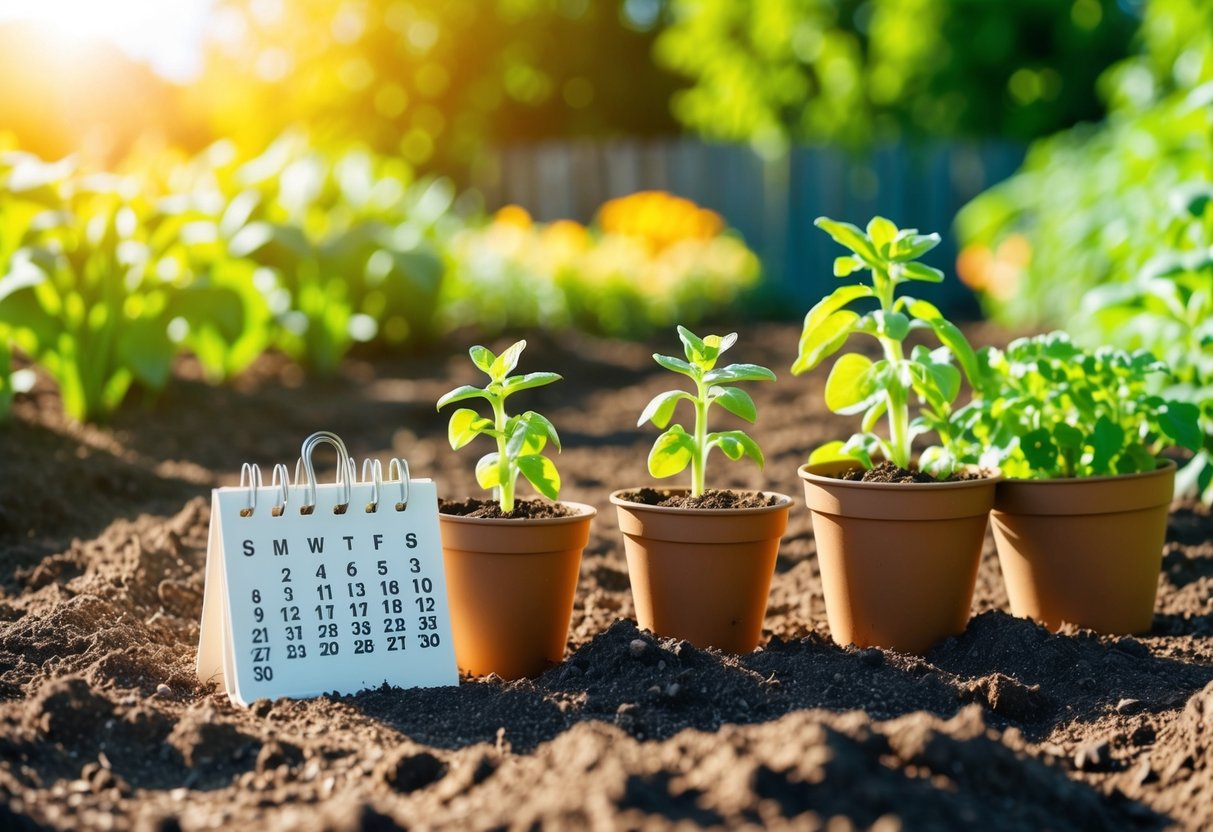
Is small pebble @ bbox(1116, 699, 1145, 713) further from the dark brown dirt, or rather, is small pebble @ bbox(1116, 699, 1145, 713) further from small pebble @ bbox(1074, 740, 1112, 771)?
small pebble @ bbox(1074, 740, 1112, 771)

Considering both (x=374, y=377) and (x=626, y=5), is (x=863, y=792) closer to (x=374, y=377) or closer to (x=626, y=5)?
(x=374, y=377)

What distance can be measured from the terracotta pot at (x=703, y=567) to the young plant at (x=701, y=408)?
0.09 metres

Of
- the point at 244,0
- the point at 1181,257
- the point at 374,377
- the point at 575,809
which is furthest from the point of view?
the point at 244,0

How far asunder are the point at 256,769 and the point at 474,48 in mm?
15889

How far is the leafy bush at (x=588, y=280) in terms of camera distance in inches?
315

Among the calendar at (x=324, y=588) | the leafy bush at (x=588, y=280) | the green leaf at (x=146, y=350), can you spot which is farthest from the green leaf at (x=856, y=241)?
the leafy bush at (x=588, y=280)

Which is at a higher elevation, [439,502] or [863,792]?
[439,502]

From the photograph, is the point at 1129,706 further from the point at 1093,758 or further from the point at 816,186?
the point at 816,186

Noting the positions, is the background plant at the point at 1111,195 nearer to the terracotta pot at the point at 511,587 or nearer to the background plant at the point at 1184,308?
the background plant at the point at 1184,308

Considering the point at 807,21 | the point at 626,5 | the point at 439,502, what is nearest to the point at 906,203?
the point at 807,21

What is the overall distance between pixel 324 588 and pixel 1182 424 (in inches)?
68.5

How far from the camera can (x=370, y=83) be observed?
16.2 metres

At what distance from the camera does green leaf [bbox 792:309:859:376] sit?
→ 2337 mm

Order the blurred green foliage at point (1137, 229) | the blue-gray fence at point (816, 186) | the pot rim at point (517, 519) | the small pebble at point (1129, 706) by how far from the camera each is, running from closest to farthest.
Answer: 1. the small pebble at point (1129, 706)
2. the pot rim at point (517, 519)
3. the blurred green foliage at point (1137, 229)
4. the blue-gray fence at point (816, 186)
